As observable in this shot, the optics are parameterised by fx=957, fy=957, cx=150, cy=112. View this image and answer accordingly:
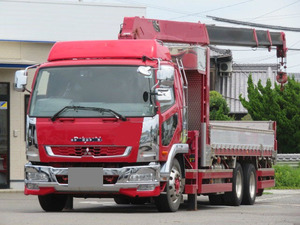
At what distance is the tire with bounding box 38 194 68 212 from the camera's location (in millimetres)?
17875

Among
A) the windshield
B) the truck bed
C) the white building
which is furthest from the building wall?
the windshield

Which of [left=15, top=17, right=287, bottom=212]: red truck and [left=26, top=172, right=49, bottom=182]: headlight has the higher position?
[left=15, top=17, right=287, bottom=212]: red truck

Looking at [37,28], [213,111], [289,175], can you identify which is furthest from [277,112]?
[37,28]

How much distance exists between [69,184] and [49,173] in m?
0.43

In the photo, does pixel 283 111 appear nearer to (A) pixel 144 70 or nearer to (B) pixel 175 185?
(B) pixel 175 185

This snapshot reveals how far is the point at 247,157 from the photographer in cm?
2214

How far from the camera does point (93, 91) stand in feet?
55.1

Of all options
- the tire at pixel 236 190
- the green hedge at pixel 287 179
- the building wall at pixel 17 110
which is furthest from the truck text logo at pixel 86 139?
the green hedge at pixel 287 179

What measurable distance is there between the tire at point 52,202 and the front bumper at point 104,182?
3.68 feet

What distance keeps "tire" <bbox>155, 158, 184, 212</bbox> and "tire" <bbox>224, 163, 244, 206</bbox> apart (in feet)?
11.6

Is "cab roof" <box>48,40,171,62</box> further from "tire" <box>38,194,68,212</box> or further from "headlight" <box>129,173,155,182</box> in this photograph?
"tire" <box>38,194,68,212</box>

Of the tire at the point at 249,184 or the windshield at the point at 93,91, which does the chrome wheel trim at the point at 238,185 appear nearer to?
the tire at the point at 249,184

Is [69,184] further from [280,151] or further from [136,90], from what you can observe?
[280,151]

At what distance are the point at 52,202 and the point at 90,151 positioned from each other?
2.03 meters
